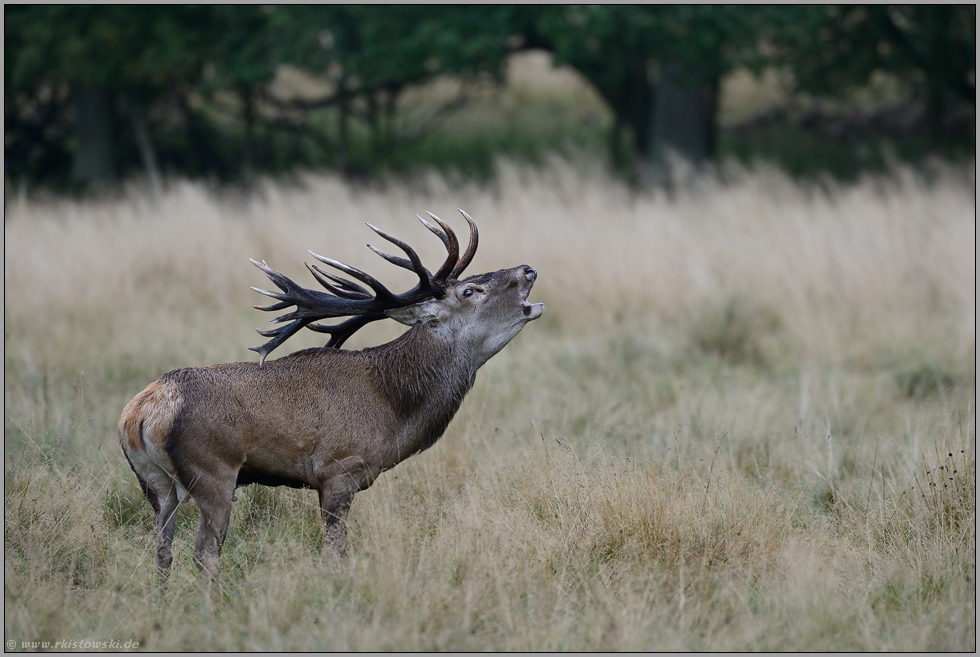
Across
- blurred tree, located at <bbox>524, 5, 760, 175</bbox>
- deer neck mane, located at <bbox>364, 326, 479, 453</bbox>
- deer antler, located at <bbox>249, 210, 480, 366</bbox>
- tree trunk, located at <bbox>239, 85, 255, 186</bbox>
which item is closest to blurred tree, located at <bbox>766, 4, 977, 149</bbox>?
blurred tree, located at <bbox>524, 5, 760, 175</bbox>

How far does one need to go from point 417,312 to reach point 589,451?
4.31 ft

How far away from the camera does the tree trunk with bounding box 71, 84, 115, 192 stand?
19.4 m

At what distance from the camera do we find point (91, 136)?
1955 centimetres

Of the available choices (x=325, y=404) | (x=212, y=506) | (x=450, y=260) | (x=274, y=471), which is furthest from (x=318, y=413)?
(x=450, y=260)

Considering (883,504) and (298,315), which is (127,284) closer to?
(298,315)

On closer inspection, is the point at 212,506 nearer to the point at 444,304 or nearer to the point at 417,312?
the point at 417,312

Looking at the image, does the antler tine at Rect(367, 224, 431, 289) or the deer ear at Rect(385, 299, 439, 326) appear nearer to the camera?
the antler tine at Rect(367, 224, 431, 289)

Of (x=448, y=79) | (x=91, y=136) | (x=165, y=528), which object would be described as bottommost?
(x=91, y=136)

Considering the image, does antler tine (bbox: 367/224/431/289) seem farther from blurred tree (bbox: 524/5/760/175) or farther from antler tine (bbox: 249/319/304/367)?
blurred tree (bbox: 524/5/760/175)

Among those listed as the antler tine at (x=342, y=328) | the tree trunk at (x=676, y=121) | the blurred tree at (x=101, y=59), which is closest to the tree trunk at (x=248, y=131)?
the blurred tree at (x=101, y=59)

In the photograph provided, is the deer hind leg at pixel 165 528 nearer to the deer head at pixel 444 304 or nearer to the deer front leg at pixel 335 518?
the deer front leg at pixel 335 518

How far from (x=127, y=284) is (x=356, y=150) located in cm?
1402

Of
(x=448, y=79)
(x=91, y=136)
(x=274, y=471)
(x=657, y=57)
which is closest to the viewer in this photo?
(x=274, y=471)

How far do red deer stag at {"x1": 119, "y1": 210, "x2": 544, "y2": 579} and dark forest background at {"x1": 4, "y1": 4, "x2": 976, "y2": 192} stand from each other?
1262 cm
